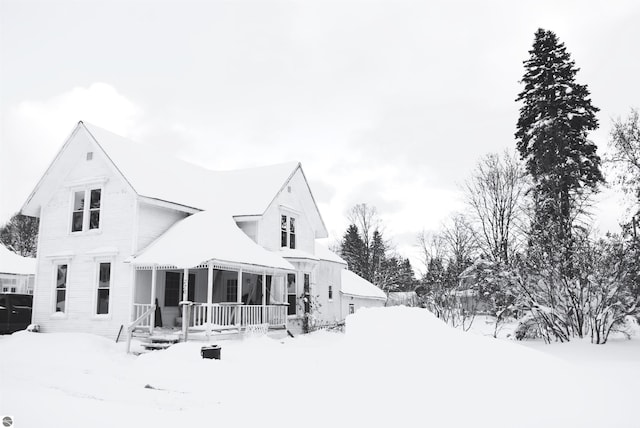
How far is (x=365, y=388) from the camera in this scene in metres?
8.88

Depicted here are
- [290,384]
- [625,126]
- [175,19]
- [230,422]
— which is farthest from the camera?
[625,126]

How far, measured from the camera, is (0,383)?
10.7 meters

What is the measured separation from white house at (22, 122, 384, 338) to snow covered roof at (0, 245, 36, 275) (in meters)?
10.3

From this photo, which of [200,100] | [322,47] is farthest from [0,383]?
[200,100]

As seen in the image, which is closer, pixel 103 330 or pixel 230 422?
pixel 230 422

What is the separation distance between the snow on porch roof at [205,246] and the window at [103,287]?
2267 millimetres

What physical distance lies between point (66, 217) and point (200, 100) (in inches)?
306

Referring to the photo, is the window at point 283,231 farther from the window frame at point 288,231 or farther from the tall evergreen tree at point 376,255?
the tall evergreen tree at point 376,255

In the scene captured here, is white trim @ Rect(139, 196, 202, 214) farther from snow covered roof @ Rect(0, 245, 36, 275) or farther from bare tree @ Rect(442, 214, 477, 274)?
bare tree @ Rect(442, 214, 477, 274)

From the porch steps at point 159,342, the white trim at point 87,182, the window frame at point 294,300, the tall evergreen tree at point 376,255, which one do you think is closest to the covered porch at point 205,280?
the porch steps at point 159,342

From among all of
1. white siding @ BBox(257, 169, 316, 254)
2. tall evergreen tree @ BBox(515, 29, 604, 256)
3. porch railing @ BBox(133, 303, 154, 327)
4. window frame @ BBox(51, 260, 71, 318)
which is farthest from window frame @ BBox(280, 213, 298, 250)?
tall evergreen tree @ BBox(515, 29, 604, 256)

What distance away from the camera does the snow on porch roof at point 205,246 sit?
1778cm

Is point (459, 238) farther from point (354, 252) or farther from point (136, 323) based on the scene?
point (136, 323)

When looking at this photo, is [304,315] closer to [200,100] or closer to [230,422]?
[200,100]
